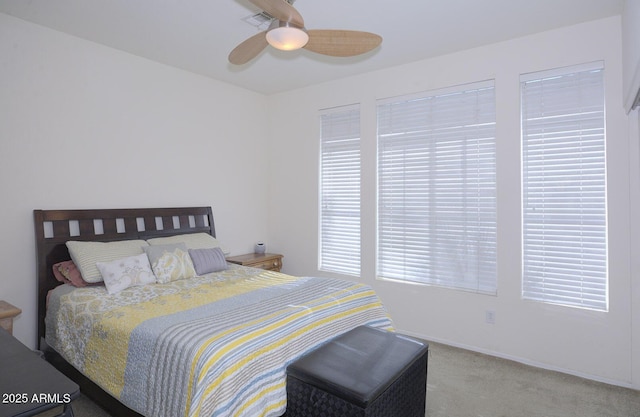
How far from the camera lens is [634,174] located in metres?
2.61

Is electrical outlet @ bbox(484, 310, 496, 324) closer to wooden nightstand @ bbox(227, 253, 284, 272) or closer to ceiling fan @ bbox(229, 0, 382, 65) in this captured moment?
wooden nightstand @ bbox(227, 253, 284, 272)

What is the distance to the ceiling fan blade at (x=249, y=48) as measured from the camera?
2236 millimetres

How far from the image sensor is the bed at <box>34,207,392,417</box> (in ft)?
5.51

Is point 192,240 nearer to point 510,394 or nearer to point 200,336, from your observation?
point 200,336

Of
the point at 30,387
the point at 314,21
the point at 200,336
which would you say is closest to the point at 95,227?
the point at 200,336

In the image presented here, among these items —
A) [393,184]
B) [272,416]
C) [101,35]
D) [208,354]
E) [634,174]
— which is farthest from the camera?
[393,184]

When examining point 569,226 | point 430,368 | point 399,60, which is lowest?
point 430,368

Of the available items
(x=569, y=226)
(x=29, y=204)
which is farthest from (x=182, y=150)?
(x=569, y=226)

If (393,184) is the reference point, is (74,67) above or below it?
above

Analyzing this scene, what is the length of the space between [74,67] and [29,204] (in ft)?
3.93

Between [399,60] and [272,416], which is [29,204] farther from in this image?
[399,60]

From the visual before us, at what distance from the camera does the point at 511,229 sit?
3098mm

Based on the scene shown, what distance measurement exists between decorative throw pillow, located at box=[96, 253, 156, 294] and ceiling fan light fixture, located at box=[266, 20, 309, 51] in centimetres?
196

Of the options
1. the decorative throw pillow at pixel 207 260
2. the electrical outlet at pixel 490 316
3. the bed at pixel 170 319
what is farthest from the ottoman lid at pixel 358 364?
the decorative throw pillow at pixel 207 260
